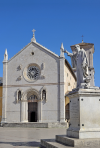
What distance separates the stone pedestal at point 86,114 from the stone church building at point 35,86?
82.0ft

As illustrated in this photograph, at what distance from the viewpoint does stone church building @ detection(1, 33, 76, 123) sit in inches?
1396

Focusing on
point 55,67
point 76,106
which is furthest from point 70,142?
point 55,67

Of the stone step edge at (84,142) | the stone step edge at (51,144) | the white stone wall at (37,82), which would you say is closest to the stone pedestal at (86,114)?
the stone step edge at (84,142)

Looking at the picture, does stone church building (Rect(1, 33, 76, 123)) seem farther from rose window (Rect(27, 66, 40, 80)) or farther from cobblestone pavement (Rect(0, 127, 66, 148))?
cobblestone pavement (Rect(0, 127, 66, 148))

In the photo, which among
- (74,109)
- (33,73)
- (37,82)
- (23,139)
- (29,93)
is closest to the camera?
(74,109)

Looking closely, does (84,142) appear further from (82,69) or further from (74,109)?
(82,69)

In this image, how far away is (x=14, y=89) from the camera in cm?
3756

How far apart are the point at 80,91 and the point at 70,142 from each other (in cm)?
229

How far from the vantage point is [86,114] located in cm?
980

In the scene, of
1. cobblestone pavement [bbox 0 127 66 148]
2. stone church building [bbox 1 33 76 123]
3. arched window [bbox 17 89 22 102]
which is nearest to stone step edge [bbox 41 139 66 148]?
cobblestone pavement [bbox 0 127 66 148]

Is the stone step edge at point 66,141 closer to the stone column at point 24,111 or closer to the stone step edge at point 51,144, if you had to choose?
the stone step edge at point 51,144

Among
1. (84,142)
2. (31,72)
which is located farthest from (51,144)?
(31,72)

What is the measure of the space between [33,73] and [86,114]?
2828cm

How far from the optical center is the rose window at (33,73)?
3759cm
